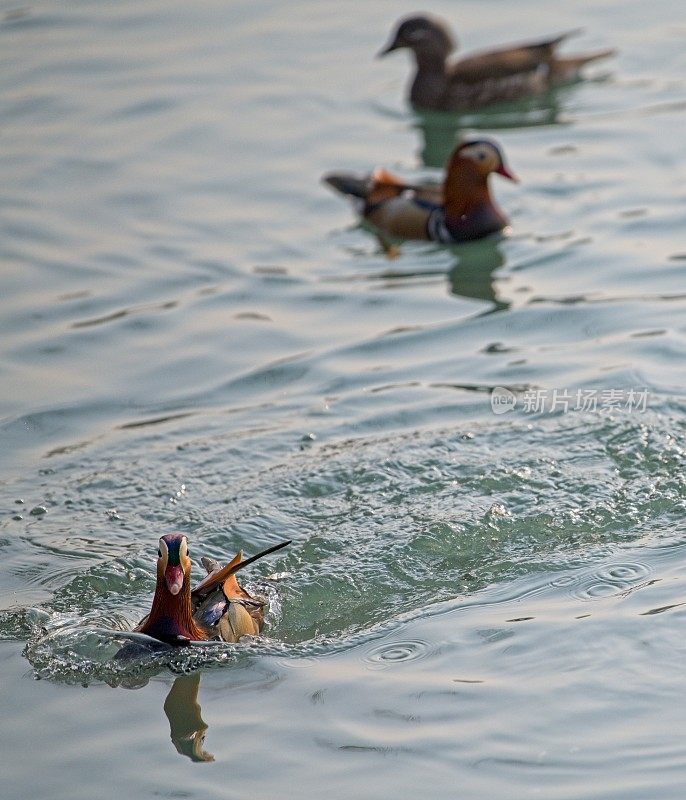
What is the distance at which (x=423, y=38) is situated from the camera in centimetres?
1451

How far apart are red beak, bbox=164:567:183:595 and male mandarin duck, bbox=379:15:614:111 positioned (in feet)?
29.6

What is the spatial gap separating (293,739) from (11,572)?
6.53 feet

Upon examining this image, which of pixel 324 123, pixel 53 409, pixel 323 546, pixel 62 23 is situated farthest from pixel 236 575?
pixel 62 23

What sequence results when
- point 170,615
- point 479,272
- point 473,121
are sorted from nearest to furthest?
point 170,615
point 479,272
point 473,121

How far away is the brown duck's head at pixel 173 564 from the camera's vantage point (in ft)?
19.7

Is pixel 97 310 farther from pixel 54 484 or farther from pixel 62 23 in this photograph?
pixel 62 23

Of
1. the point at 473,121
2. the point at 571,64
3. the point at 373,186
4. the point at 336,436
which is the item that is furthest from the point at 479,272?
the point at 571,64

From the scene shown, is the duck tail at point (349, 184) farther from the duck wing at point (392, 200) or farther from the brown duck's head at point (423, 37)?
the brown duck's head at point (423, 37)

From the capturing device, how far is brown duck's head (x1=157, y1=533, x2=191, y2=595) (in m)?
6.00

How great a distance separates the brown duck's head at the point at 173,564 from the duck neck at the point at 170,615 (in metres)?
0.06

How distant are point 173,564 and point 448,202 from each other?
19.8 feet

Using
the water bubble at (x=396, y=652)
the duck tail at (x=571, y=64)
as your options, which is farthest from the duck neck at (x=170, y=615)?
the duck tail at (x=571, y=64)

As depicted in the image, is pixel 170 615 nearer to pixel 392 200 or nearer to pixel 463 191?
pixel 463 191

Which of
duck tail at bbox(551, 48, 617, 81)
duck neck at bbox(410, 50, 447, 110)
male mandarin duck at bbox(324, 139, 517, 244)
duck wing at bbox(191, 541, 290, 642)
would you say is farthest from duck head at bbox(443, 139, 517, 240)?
duck wing at bbox(191, 541, 290, 642)
